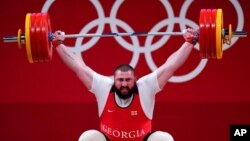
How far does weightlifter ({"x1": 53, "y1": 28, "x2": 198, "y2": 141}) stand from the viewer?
20.5 ft

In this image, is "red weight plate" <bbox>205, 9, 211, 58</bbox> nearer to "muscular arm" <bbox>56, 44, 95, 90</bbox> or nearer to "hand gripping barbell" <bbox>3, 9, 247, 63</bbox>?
"hand gripping barbell" <bbox>3, 9, 247, 63</bbox>

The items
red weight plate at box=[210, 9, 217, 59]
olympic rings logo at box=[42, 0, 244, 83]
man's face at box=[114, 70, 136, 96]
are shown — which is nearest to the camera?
red weight plate at box=[210, 9, 217, 59]

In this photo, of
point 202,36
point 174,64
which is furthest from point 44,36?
point 202,36

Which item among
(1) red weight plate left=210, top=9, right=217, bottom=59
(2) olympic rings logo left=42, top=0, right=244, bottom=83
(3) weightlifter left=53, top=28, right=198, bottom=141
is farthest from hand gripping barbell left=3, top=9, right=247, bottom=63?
(2) olympic rings logo left=42, top=0, right=244, bottom=83

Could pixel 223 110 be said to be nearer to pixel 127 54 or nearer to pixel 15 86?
pixel 127 54

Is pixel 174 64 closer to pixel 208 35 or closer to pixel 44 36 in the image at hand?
pixel 208 35

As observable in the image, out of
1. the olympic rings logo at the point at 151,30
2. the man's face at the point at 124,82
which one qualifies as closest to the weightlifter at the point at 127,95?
the man's face at the point at 124,82

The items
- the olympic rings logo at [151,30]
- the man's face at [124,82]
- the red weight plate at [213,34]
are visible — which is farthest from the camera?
the olympic rings logo at [151,30]

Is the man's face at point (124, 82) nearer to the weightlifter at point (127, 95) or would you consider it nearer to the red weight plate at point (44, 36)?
the weightlifter at point (127, 95)

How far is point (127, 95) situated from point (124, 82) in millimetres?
→ 100

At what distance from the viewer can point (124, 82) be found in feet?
20.5

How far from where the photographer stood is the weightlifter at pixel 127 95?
20.5 feet

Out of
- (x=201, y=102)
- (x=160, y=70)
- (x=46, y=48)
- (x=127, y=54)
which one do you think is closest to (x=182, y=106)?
(x=201, y=102)

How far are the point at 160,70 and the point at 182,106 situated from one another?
1485 mm
